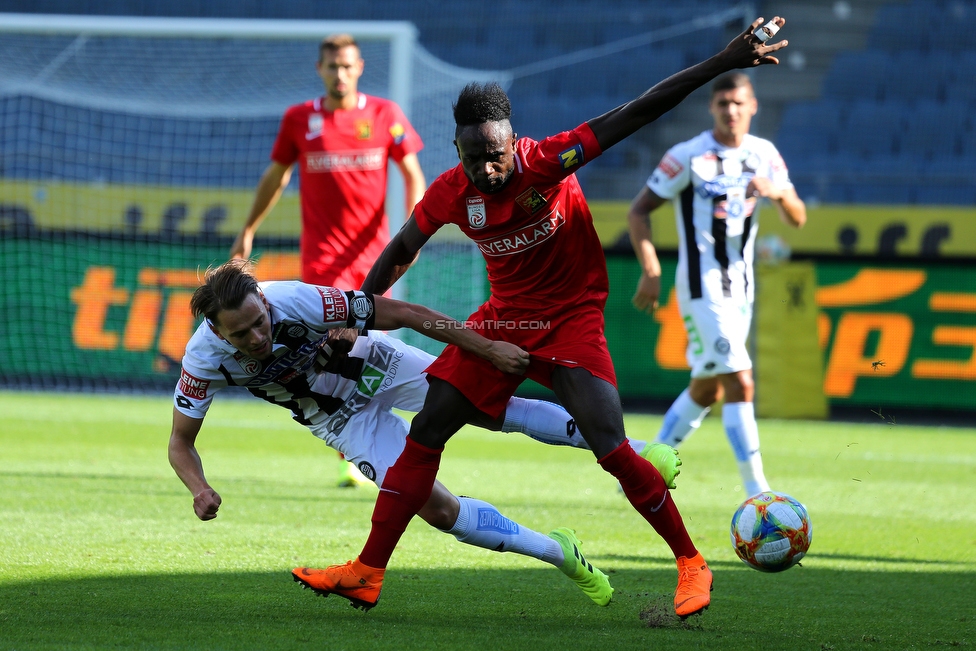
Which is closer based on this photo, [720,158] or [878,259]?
[720,158]

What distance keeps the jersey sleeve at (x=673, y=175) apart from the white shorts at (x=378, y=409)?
2353 mm

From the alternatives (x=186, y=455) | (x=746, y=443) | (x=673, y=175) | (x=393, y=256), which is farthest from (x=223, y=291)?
(x=673, y=175)

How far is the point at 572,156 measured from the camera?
144 inches

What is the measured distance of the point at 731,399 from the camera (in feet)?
19.2

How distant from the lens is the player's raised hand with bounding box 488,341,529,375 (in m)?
3.76

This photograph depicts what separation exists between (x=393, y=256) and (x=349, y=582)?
120 centimetres

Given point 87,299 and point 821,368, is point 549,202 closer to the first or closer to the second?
point 821,368

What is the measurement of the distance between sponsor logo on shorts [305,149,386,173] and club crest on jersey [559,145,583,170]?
11.1ft

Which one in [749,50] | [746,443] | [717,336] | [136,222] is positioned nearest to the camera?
[749,50]

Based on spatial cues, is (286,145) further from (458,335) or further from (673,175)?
(458,335)

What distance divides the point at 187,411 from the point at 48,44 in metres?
9.45

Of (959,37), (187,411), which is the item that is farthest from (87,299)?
(959,37)

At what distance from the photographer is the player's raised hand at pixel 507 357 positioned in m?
3.76

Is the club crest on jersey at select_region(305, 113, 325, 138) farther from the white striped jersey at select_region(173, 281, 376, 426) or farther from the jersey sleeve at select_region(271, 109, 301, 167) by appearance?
the white striped jersey at select_region(173, 281, 376, 426)
